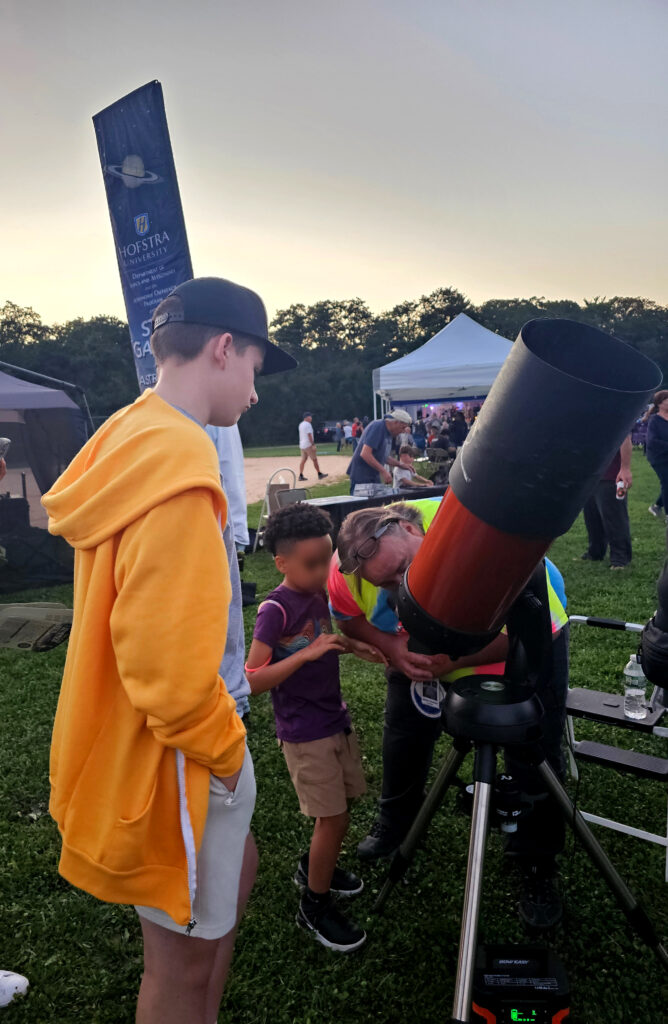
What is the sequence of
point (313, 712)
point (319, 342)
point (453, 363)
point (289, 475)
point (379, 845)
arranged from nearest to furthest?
point (313, 712) < point (379, 845) < point (453, 363) < point (289, 475) < point (319, 342)

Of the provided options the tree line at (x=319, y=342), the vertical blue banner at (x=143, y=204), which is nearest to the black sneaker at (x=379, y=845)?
the vertical blue banner at (x=143, y=204)

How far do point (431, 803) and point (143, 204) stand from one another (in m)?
4.69

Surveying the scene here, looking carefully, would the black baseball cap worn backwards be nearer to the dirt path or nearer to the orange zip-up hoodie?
the orange zip-up hoodie

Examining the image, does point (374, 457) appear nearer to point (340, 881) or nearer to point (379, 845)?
point (379, 845)

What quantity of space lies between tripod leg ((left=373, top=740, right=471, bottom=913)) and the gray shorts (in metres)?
0.67

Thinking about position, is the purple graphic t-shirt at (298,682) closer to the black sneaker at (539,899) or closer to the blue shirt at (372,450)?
the black sneaker at (539,899)

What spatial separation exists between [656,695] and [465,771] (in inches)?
41.0

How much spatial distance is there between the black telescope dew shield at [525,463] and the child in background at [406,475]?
7414 mm

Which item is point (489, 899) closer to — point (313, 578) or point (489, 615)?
point (313, 578)

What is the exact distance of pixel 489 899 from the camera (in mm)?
2367

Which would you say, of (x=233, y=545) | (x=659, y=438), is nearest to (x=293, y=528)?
(x=233, y=545)

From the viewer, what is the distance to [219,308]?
49.6 inches

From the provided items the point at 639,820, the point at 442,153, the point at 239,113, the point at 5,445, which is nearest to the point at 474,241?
the point at 442,153

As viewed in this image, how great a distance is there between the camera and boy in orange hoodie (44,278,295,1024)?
1.03 meters
